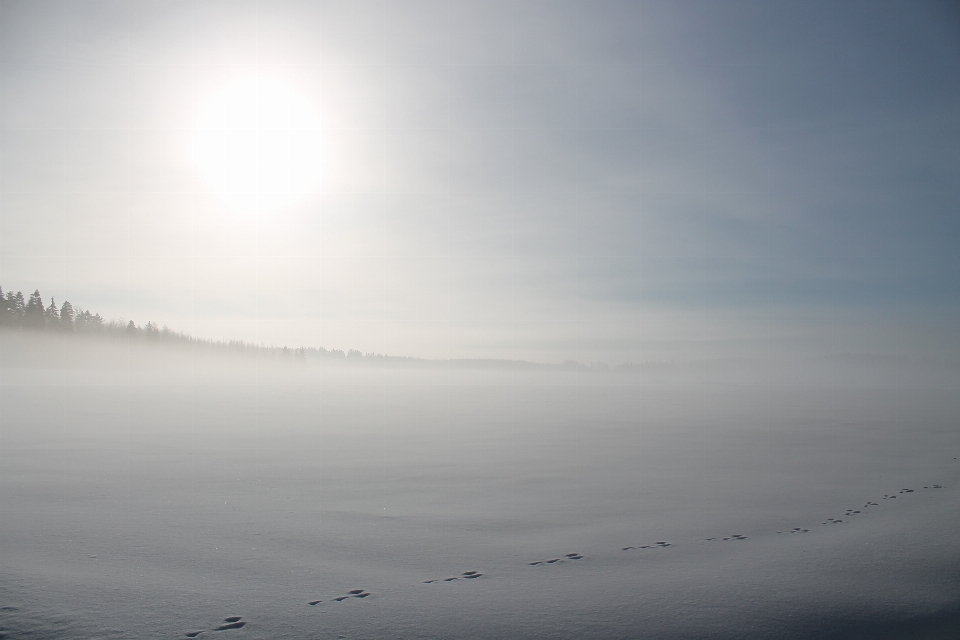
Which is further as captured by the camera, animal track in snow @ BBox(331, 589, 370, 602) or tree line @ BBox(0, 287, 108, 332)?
tree line @ BBox(0, 287, 108, 332)

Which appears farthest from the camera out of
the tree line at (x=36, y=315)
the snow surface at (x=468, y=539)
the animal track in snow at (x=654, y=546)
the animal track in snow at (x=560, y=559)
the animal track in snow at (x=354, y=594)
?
the tree line at (x=36, y=315)

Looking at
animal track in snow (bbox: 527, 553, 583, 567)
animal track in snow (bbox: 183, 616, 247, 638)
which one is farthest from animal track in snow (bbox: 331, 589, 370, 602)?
animal track in snow (bbox: 527, 553, 583, 567)

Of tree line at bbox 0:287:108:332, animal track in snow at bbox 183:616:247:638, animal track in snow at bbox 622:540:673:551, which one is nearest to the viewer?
animal track in snow at bbox 183:616:247:638

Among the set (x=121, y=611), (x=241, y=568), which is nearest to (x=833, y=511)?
(x=241, y=568)

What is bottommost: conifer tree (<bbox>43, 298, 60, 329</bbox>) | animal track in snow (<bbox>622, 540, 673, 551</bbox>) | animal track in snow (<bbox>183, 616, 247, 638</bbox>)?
animal track in snow (<bbox>622, 540, 673, 551</bbox>)

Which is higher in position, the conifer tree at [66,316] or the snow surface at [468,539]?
the conifer tree at [66,316]

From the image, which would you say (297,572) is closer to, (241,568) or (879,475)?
(241,568)

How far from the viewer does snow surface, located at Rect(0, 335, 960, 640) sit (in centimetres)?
407

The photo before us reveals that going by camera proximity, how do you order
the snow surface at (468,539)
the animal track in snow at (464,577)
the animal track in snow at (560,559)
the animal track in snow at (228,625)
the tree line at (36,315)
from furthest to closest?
1. the tree line at (36,315)
2. the animal track in snow at (560,559)
3. the animal track in snow at (464,577)
4. the snow surface at (468,539)
5. the animal track in snow at (228,625)

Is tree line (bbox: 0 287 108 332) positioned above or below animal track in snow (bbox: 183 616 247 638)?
above

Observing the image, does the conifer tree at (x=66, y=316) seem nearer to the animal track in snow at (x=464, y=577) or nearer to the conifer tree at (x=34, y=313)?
the conifer tree at (x=34, y=313)

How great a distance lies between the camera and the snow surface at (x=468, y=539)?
13.3 feet

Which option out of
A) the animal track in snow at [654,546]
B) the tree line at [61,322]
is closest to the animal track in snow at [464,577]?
the animal track in snow at [654,546]

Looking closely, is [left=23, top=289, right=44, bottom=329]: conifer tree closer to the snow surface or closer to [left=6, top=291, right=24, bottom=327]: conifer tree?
[left=6, top=291, right=24, bottom=327]: conifer tree
